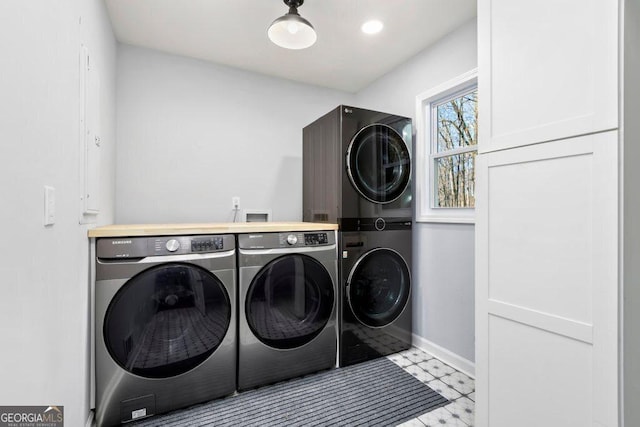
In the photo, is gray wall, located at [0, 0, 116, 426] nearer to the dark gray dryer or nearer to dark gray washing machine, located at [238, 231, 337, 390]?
dark gray washing machine, located at [238, 231, 337, 390]

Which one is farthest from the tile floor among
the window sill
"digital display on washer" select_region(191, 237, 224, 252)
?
"digital display on washer" select_region(191, 237, 224, 252)

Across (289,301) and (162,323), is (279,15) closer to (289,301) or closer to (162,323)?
(289,301)

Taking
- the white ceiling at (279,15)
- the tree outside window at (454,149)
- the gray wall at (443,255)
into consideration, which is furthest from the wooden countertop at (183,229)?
the white ceiling at (279,15)

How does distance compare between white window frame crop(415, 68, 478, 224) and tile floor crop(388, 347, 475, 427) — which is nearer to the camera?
tile floor crop(388, 347, 475, 427)

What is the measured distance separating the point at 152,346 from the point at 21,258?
1082 millimetres

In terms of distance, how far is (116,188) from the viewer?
238 centimetres

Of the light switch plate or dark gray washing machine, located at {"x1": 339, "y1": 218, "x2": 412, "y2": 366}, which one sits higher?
the light switch plate

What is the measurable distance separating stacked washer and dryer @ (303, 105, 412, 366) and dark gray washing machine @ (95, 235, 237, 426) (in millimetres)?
856

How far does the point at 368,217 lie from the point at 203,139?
1671mm

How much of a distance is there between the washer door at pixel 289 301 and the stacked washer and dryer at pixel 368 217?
168 millimetres

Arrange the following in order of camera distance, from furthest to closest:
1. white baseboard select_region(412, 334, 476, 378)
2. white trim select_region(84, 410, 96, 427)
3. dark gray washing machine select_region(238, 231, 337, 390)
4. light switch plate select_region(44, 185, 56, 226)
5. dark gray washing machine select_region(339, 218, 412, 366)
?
dark gray washing machine select_region(339, 218, 412, 366)
white baseboard select_region(412, 334, 476, 378)
dark gray washing machine select_region(238, 231, 337, 390)
white trim select_region(84, 410, 96, 427)
light switch plate select_region(44, 185, 56, 226)

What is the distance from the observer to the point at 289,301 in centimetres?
200
